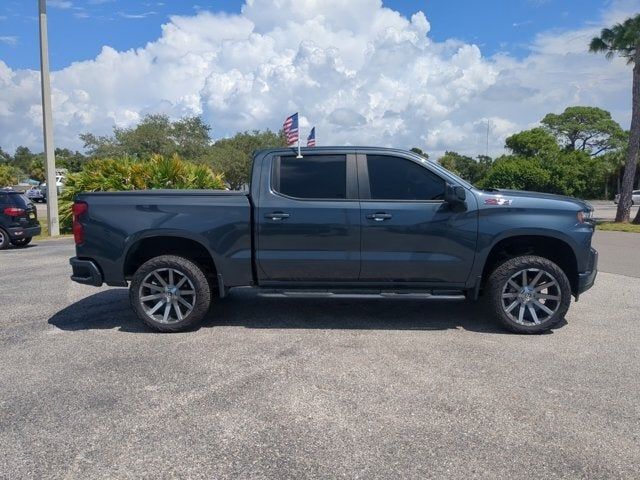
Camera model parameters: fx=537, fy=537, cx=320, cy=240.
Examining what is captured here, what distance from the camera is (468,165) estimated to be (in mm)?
73875

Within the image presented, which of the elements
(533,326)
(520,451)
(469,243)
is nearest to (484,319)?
(533,326)

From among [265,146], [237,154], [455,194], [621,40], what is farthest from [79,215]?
[237,154]

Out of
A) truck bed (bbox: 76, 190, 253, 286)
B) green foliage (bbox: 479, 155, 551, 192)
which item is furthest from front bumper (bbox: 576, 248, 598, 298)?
green foliage (bbox: 479, 155, 551, 192)

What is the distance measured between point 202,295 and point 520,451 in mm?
3473

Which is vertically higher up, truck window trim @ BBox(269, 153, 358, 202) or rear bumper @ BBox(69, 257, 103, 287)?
Answer: truck window trim @ BBox(269, 153, 358, 202)

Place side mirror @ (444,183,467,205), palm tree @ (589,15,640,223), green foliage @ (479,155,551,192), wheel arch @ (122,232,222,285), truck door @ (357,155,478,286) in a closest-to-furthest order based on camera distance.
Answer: side mirror @ (444,183,467,205)
truck door @ (357,155,478,286)
wheel arch @ (122,232,222,285)
palm tree @ (589,15,640,223)
green foliage @ (479,155,551,192)

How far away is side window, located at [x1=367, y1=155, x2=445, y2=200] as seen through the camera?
5.64 metres

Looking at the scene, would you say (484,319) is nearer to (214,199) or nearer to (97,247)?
(214,199)

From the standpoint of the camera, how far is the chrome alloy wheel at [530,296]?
5.59 meters

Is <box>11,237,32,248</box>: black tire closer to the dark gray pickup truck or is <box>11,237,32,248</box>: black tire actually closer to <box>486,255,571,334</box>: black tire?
the dark gray pickup truck

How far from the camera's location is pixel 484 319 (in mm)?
6285

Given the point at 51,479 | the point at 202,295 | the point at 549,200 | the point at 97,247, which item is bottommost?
the point at 51,479

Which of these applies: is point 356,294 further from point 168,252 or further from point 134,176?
point 134,176

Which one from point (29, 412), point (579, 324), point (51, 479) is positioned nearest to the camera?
point (51, 479)
